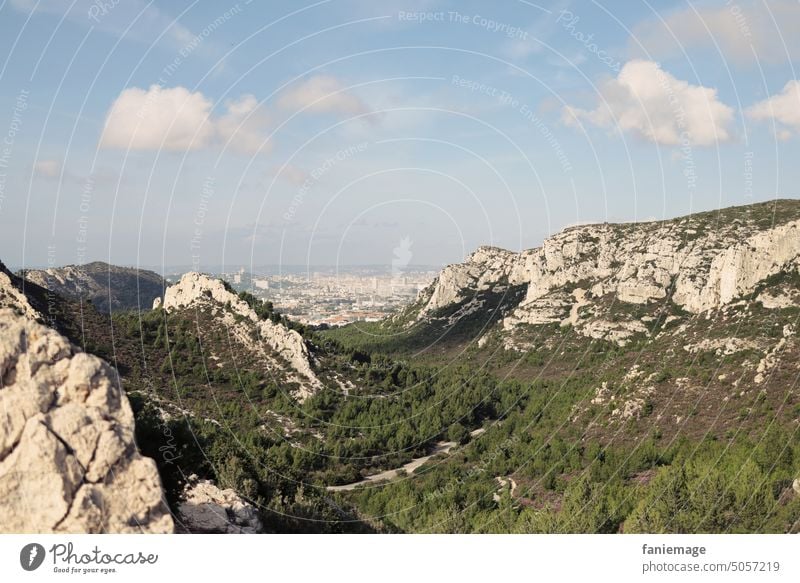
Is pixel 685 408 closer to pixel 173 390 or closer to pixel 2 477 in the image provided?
pixel 173 390

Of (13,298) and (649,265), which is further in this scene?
(649,265)

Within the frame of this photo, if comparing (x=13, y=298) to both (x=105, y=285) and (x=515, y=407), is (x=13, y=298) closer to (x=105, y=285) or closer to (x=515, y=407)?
(x=515, y=407)

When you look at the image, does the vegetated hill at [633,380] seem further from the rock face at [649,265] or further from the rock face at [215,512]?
the rock face at [215,512]

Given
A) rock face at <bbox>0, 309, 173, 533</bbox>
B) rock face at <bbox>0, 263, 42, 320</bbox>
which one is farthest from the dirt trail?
rock face at <bbox>0, 309, 173, 533</bbox>
